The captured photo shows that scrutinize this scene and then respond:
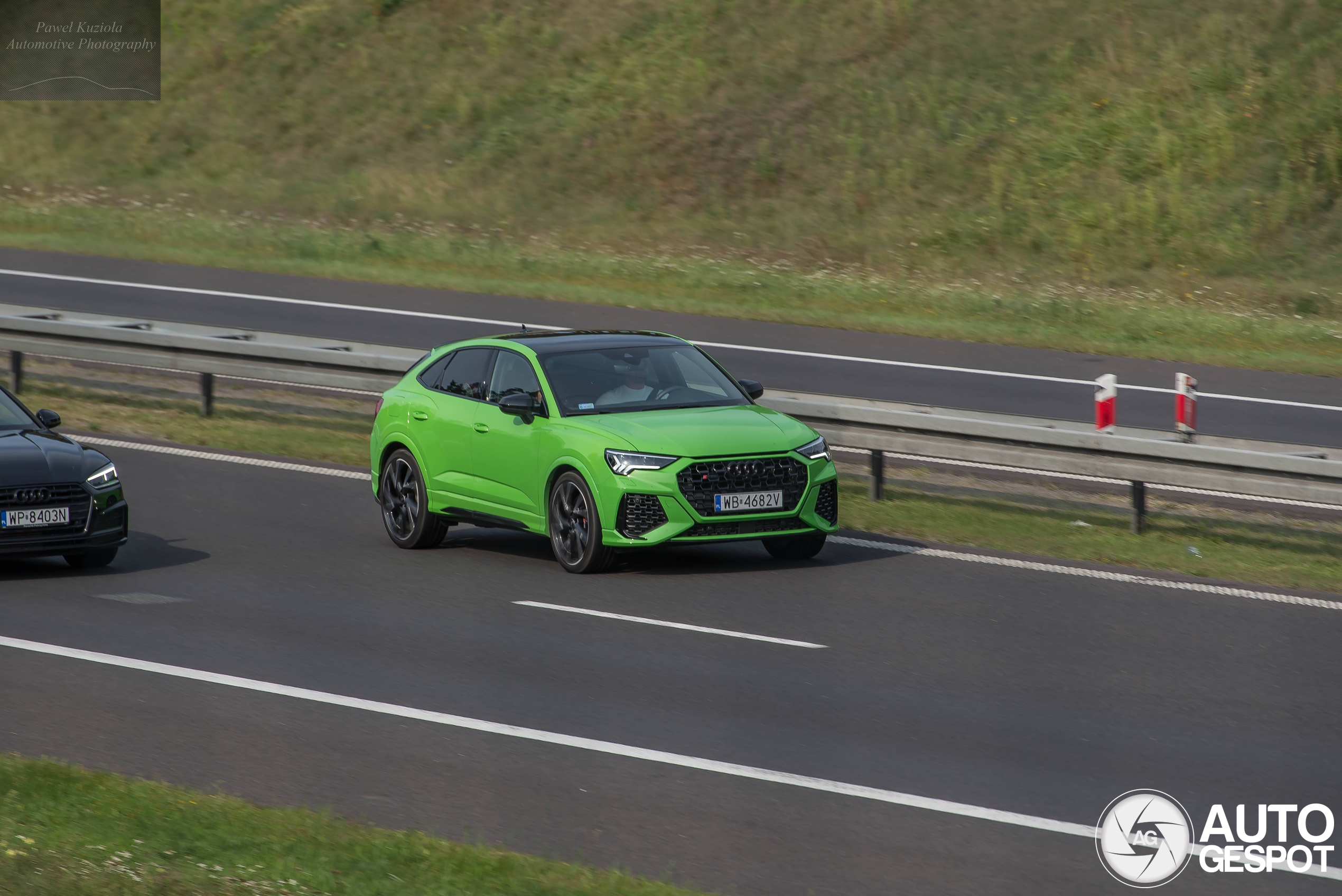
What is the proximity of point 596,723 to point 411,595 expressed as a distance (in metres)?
3.64

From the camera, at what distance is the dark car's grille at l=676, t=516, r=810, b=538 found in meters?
12.6

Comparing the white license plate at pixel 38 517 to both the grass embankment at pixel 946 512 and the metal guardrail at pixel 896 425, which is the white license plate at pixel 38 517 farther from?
the metal guardrail at pixel 896 425

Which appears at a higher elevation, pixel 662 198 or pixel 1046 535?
pixel 662 198

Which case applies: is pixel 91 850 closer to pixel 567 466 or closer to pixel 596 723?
pixel 596 723

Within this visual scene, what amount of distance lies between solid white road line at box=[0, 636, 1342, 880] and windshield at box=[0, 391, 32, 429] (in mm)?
3218

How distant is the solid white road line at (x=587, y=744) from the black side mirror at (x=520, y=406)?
3.89 m

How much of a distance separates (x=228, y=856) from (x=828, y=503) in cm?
733

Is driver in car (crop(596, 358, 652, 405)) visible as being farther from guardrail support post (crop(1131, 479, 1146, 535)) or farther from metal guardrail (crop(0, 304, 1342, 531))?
guardrail support post (crop(1131, 479, 1146, 535))

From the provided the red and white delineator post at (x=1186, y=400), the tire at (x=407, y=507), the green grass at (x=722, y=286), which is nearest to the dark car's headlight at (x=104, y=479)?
the tire at (x=407, y=507)

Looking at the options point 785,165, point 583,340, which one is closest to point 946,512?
point 583,340

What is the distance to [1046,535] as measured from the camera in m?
14.5

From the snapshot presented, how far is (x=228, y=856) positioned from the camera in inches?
250

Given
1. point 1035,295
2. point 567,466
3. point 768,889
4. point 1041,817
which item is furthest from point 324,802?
point 1035,295

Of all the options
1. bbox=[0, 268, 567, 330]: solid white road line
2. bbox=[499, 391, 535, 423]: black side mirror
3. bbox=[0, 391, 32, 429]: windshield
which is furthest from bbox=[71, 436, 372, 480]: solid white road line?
bbox=[0, 268, 567, 330]: solid white road line
